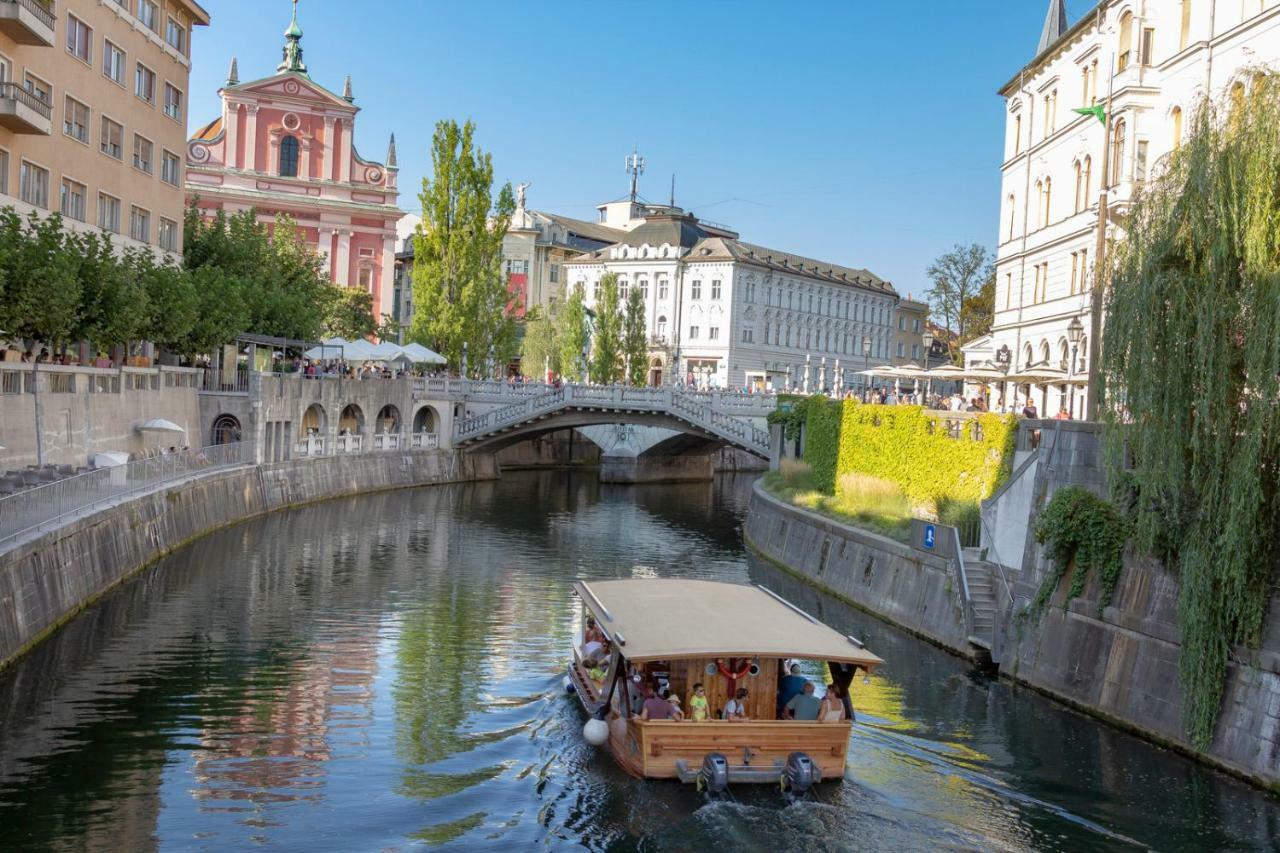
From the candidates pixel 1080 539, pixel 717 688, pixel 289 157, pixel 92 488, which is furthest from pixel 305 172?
pixel 717 688

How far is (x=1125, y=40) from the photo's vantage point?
47.9 meters

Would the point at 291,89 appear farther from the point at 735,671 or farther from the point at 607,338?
the point at 735,671

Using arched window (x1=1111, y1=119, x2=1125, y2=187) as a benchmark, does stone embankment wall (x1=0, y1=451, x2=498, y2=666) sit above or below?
below

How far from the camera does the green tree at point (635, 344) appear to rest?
9588cm

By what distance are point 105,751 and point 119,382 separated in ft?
85.2

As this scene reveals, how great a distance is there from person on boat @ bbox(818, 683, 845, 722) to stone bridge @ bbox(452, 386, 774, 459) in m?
47.5

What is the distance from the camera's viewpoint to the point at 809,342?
416ft

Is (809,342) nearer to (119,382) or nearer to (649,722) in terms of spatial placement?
(119,382)

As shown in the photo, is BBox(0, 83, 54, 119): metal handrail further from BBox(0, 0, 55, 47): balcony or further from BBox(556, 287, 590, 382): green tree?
BBox(556, 287, 590, 382): green tree

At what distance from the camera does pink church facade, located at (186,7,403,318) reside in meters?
95.5

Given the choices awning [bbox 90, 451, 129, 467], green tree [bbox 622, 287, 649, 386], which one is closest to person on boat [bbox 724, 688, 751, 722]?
awning [bbox 90, 451, 129, 467]

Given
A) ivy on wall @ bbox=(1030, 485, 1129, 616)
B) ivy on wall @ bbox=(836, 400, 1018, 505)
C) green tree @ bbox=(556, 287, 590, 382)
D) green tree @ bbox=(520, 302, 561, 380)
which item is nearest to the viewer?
ivy on wall @ bbox=(1030, 485, 1129, 616)

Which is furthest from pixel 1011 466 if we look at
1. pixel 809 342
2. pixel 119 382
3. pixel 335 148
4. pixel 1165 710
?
pixel 809 342

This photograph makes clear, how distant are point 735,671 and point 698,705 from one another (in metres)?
1.01
